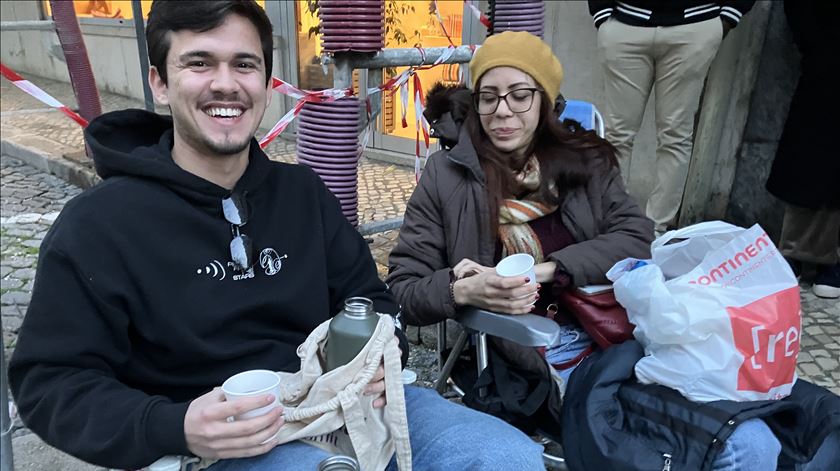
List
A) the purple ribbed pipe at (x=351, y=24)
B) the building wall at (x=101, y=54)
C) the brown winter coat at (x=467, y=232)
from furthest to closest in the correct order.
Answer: the building wall at (x=101, y=54)
the purple ribbed pipe at (x=351, y=24)
the brown winter coat at (x=467, y=232)

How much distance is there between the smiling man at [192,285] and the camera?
130 centimetres

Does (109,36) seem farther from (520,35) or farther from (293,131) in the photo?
(520,35)

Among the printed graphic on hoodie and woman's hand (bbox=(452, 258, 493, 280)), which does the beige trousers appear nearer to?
woman's hand (bbox=(452, 258, 493, 280))

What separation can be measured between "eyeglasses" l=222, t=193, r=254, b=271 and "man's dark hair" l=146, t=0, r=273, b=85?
0.35 metres

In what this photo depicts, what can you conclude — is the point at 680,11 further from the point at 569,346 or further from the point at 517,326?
the point at 517,326

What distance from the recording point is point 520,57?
7.48 feet

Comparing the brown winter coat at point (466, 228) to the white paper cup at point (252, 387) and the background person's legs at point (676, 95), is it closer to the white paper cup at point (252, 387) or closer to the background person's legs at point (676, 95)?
the white paper cup at point (252, 387)

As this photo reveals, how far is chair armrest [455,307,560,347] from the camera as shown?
1754mm

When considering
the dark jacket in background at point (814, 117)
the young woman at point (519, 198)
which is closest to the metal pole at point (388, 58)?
the young woman at point (519, 198)

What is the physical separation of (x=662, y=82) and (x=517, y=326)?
281 centimetres

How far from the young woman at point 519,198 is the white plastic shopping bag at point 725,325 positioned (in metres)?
0.38

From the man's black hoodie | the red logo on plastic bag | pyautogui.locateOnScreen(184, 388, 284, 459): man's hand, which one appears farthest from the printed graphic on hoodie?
the red logo on plastic bag

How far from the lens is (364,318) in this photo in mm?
1373

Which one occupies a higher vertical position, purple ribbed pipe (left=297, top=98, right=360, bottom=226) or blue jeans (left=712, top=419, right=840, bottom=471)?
purple ribbed pipe (left=297, top=98, right=360, bottom=226)
